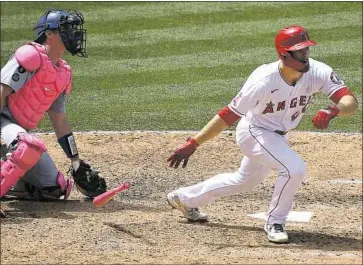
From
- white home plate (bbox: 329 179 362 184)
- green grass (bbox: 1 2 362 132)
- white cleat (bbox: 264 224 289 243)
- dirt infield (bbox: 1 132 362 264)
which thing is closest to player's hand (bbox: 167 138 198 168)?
dirt infield (bbox: 1 132 362 264)

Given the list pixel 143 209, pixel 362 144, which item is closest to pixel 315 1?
pixel 362 144

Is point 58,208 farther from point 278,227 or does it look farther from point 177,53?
point 177,53

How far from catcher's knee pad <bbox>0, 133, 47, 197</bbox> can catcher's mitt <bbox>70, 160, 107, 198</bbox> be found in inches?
36.6

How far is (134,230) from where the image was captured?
25.6ft

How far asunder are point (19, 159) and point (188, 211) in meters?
1.39

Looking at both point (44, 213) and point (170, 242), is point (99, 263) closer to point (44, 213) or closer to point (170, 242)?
point (170, 242)

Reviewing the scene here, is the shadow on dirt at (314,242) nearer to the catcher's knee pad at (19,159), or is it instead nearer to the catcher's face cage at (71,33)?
the catcher's knee pad at (19,159)

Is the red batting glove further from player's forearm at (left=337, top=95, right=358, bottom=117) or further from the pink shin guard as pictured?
the pink shin guard

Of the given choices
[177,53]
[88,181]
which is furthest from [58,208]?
[177,53]

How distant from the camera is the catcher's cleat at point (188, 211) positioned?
804 cm

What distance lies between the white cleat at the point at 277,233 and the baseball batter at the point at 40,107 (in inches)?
70.4

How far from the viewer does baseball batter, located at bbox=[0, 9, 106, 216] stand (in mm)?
7832

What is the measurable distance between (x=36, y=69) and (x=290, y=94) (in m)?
2.03

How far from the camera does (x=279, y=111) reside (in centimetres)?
757
